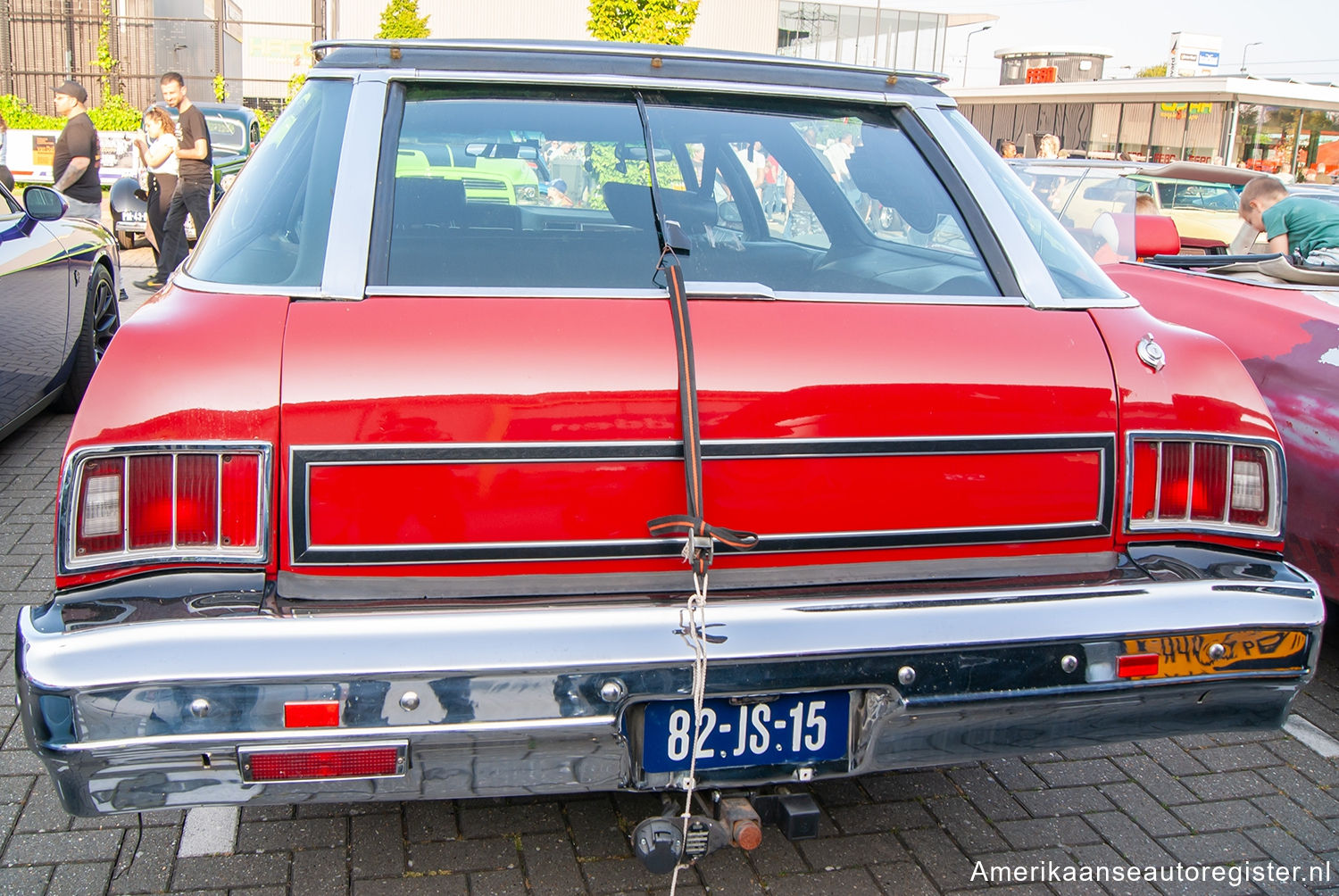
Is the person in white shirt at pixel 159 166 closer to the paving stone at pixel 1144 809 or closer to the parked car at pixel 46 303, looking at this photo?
the parked car at pixel 46 303

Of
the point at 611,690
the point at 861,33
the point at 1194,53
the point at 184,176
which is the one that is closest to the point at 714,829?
the point at 611,690

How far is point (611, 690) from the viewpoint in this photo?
1.91 m

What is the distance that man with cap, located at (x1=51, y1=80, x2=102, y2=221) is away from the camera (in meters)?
9.59

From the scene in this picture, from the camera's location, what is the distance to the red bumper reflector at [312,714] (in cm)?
183

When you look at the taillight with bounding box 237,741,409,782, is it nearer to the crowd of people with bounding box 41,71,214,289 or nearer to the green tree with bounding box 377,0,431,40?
the crowd of people with bounding box 41,71,214,289

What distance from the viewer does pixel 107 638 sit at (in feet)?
5.99

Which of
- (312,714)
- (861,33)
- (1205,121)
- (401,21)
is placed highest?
(861,33)

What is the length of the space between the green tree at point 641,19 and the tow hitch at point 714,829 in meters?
18.3

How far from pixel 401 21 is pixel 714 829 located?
27973mm

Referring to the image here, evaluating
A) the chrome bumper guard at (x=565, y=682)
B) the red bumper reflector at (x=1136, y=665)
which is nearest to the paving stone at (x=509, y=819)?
the chrome bumper guard at (x=565, y=682)

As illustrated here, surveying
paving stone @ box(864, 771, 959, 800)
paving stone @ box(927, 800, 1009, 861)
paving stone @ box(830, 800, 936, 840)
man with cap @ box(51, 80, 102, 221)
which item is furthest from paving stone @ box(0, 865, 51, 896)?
man with cap @ box(51, 80, 102, 221)

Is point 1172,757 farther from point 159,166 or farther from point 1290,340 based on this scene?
point 159,166

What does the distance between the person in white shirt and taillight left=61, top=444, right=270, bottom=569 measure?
31.3 feet

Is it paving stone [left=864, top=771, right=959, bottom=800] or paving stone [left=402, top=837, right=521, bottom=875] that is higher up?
paving stone [left=402, top=837, right=521, bottom=875]
